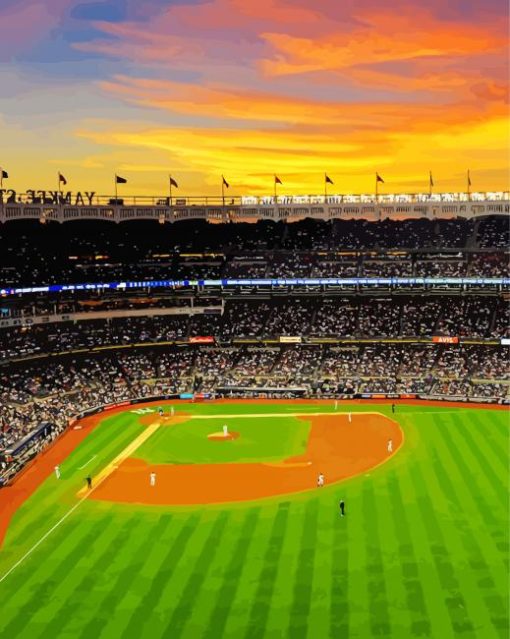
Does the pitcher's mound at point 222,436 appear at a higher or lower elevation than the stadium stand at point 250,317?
lower

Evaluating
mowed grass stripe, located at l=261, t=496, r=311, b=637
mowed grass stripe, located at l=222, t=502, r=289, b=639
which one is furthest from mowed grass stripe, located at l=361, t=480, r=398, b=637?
mowed grass stripe, located at l=222, t=502, r=289, b=639

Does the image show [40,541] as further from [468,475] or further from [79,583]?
[468,475]

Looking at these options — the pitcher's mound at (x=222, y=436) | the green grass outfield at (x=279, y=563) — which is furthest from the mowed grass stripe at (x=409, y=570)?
the pitcher's mound at (x=222, y=436)

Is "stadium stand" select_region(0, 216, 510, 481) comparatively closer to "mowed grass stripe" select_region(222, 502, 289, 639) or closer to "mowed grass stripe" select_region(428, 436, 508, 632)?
"mowed grass stripe" select_region(222, 502, 289, 639)

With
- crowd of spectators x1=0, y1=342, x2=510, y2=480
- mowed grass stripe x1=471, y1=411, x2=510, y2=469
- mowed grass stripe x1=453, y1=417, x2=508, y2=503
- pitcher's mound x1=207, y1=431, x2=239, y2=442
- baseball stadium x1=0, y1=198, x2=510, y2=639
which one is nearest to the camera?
baseball stadium x1=0, y1=198, x2=510, y2=639

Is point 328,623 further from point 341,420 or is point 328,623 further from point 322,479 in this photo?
point 341,420

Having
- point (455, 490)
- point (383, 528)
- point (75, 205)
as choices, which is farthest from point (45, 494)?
point (75, 205)

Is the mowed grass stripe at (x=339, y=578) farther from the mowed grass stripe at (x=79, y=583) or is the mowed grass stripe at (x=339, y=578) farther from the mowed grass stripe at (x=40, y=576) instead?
the mowed grass stripe at (x=40, y=576)
